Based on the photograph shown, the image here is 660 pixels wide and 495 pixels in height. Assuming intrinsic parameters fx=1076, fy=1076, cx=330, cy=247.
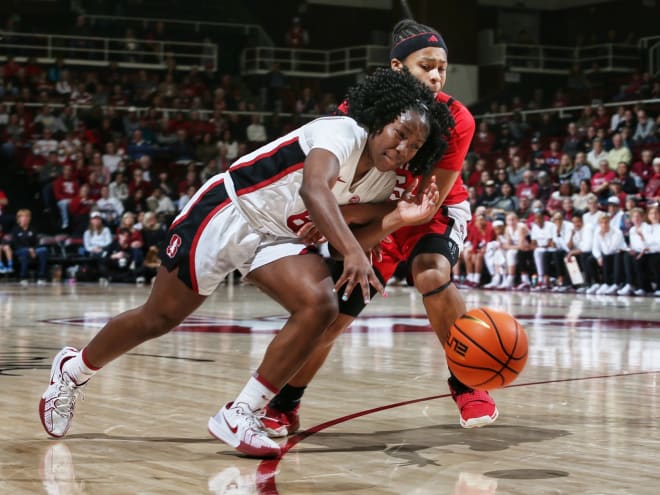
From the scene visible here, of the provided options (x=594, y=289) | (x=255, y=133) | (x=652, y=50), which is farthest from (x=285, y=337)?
(x=652, y=50)

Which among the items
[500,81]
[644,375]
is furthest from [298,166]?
[500,81]

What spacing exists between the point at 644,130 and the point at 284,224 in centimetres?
1564

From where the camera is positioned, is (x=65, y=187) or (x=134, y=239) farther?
(x=65, y=187)

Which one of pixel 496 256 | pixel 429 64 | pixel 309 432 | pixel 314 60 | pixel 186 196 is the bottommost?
pixel 496 256

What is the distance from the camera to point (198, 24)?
A: 1081 inches

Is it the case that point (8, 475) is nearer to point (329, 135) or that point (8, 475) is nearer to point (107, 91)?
point (329, 135)

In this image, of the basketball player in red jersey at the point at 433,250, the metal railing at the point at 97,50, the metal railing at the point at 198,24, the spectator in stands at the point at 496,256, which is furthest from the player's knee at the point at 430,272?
the metal railing at the point at 198,24

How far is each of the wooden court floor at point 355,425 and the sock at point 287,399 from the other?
143 mm

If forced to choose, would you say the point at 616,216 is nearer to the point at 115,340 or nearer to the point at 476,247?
the point at 476,247

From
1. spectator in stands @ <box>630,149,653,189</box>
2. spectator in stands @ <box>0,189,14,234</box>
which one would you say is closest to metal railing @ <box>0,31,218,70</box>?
spectator in stands @ <box>0,189,14,234</box>

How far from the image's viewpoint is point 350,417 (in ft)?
15.0

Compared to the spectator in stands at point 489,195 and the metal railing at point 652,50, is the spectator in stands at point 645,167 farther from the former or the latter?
the metal railing at point 652,50

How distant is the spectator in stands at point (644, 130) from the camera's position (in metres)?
18.2

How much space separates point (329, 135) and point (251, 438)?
3.51 feet
